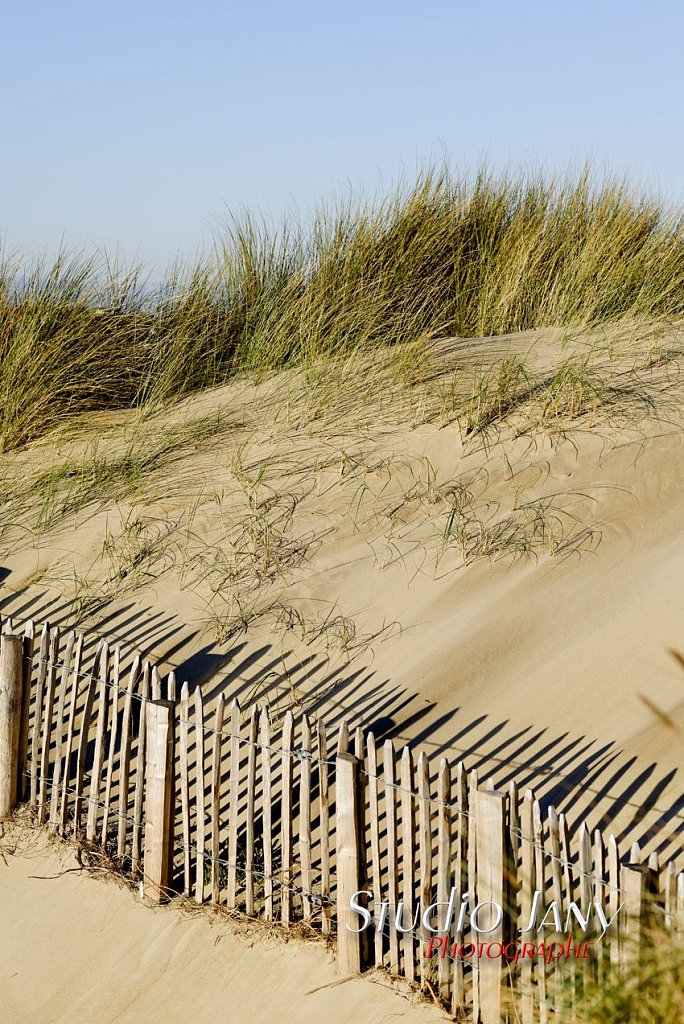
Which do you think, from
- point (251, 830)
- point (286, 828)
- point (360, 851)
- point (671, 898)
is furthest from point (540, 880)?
point (251, 830)

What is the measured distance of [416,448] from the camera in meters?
6.26

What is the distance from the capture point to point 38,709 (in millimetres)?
4105

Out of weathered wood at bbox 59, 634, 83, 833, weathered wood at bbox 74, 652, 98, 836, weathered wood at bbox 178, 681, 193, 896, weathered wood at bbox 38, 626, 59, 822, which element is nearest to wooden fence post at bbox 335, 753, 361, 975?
Answer: weathered wood at bbox 178, 681, 193, 896

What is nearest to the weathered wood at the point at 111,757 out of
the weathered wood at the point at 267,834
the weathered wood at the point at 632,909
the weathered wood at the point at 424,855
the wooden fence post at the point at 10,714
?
the wooden fence post at the point at 10,714

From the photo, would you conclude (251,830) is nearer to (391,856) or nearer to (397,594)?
(391,856)

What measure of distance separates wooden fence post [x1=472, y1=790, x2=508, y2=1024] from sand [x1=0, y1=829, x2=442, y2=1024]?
210 millimetres

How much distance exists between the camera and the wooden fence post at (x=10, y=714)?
4156 millimetres

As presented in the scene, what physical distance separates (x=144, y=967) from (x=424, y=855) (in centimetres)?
117

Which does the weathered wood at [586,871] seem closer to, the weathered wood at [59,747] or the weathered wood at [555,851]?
the weathered wood at [555,851]

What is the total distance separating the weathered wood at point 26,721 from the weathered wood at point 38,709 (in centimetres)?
5

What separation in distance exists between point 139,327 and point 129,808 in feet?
16.0

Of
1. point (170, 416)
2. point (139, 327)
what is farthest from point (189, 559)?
point (139, 327)

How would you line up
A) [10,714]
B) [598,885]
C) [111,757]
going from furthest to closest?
[10,714], [111,757], [598,885]

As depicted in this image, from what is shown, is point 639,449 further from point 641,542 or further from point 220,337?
point 220,337
